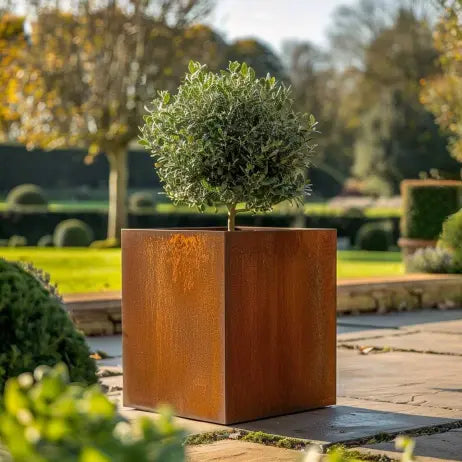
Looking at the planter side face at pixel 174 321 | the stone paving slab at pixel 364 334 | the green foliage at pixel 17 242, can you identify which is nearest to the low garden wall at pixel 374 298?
the stone paving slab at pixel 364 334

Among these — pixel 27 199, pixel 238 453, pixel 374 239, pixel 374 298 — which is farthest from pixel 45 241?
pixel 238 453

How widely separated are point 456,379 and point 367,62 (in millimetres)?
44217

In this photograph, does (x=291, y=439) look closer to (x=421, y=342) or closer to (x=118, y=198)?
(x=421, y=342)

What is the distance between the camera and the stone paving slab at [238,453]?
440 centimetres

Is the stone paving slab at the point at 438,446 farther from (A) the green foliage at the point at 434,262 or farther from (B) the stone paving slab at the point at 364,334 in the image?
(A) the green foliage at the point at 434,262

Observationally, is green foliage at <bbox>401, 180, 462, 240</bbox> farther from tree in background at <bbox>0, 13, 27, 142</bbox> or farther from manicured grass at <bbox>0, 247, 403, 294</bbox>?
tree in background at <bbox>0, 13, 27, 142</bbox>

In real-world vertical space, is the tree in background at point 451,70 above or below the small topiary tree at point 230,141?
above

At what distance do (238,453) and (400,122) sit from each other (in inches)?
1502

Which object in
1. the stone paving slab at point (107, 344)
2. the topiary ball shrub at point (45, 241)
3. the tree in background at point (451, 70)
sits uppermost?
the tree in background at point (451, 70)

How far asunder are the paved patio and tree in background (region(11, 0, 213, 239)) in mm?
16607

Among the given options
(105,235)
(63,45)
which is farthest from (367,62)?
(63,45)

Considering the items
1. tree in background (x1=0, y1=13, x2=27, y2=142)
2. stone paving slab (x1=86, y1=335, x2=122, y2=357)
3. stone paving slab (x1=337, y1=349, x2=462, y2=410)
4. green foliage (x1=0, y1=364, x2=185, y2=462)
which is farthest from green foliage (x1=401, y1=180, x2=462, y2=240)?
green foliage (x1=0, y1=364, x2=185, y2=462)

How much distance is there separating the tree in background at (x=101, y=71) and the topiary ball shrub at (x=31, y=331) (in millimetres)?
20379

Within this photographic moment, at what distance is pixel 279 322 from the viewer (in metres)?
5.26
